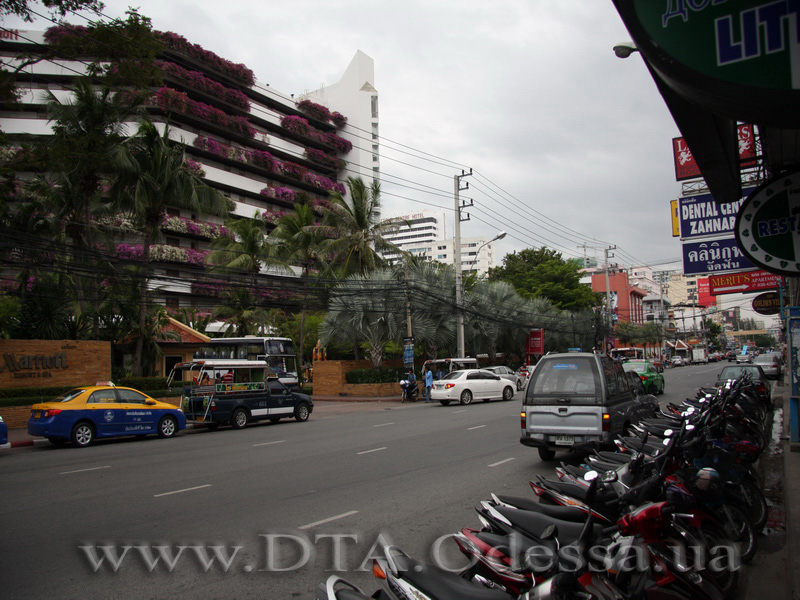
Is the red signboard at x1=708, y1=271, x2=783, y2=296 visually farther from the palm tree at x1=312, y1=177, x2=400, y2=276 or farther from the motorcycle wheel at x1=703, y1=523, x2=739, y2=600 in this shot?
the palm tree at x1=312, y1=177, x2=400, y2=276

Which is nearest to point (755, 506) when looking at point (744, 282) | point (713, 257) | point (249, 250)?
point (713, 257)

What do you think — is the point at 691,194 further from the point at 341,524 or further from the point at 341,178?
the point at 341,178

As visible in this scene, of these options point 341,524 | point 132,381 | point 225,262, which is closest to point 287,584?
point 341,524

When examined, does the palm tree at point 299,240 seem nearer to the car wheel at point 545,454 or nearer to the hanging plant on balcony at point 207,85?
the hanging plant on balcony at point 207,85

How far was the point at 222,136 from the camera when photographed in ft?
200

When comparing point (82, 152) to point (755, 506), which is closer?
point (755, 506)

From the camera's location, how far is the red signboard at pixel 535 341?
45.1m

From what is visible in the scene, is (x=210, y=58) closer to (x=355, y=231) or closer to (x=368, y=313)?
(x=355, y=231)

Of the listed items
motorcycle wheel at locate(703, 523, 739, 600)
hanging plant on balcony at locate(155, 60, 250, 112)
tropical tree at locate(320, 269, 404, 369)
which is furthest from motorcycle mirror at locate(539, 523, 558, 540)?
hanging plant on balcony at locate(155, 60, 250, 112)

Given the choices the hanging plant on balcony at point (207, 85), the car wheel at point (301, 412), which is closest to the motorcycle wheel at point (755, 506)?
the car wheel at point (301, 412)

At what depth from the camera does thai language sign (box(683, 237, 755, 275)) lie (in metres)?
13.5

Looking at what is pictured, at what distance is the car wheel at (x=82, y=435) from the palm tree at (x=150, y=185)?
9414 mm

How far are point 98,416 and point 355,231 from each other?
21.7m

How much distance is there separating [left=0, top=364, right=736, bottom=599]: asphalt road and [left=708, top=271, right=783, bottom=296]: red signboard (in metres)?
9.99
